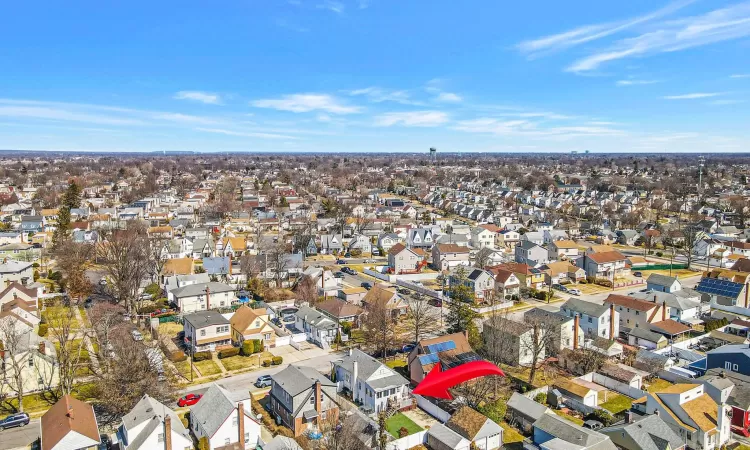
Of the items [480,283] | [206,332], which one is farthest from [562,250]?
[206,332]

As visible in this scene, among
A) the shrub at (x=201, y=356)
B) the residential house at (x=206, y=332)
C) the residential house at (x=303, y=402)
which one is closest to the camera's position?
the residential house at (x=303, y=402)

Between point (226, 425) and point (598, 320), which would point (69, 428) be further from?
point (598, 320)

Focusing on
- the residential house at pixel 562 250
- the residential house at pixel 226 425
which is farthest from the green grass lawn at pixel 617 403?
the residential house at pixel 562 250

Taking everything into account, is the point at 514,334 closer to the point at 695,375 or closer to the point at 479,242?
the point at 695,375

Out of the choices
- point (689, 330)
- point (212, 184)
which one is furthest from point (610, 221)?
point (212, 184)

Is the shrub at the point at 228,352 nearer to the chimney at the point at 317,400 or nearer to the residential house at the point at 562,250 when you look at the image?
the chimney at the point at 317,400

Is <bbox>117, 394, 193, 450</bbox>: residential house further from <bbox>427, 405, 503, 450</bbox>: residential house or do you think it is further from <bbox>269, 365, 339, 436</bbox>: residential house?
<bbox>427, 405, 503, 450</bbox>: residential house
